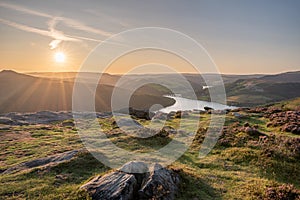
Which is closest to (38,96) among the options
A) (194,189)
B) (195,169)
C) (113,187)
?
(195,169)

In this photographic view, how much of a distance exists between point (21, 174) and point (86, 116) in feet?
119

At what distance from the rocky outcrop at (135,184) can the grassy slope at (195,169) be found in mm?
830

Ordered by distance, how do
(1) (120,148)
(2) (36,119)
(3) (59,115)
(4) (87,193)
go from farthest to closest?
(3) (59,115) < (2) (36,119) < (1) (120,148) < (4) (87,193)

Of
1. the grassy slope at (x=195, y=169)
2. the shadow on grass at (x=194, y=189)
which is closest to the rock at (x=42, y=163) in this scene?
the grassy slope at (x=195, y=169)

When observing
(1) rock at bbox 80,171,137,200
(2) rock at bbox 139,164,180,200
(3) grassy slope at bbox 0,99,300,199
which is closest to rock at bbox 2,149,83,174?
(3) grassy slope at bbox 0,99,300,199

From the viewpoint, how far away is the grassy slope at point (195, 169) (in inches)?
561

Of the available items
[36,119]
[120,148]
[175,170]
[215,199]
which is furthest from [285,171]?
[36,119]

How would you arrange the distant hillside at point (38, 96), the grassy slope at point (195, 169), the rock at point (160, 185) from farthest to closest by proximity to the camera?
1. the distant hillside at point (38, 96)
2. the grassy slope at point (195, 169)
3. the rock at point (160, 185)

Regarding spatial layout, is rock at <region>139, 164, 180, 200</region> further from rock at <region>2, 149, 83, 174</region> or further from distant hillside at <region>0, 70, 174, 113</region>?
distant hillside at <region>0, 70, 174, 113</region>

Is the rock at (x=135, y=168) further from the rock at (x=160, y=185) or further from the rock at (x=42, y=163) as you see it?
the rock at (x=42, y=163)

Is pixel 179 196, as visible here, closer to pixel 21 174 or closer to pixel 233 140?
pixel 21 174

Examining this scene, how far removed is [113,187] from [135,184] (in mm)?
1279

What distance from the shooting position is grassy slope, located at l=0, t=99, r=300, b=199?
14250mm

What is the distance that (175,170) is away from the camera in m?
16.2
